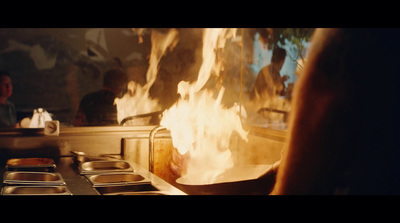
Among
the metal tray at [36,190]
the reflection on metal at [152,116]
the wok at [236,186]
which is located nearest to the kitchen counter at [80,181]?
the metal tray at [36,190]

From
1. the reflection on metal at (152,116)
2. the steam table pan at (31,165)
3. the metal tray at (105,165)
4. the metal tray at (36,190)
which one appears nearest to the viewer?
the metal tray at (36,190)

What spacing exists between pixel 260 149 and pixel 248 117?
54cm

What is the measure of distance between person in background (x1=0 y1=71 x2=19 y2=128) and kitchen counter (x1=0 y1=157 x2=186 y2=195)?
0.85m

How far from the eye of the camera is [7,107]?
13.9ft

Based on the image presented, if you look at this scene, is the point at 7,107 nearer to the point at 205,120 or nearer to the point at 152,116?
the point at 152,116

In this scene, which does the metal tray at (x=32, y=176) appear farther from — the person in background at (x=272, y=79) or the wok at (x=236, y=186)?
the person in background at (x=272, y=79)

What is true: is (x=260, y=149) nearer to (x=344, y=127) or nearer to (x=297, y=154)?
(x=297, y=154)

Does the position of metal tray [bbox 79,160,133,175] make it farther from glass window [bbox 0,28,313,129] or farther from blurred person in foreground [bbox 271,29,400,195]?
blurred person in foreground [bbox 271,29,400,195]

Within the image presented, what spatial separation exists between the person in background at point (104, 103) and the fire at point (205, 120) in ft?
2.08

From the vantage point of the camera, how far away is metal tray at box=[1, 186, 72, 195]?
2457mm

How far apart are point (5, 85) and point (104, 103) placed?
1.11 m

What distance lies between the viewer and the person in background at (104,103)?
14.7 feet

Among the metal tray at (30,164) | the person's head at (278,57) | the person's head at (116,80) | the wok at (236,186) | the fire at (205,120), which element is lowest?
the wok at (236,186)

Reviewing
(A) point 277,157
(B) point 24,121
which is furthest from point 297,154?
(B) point 24,121
